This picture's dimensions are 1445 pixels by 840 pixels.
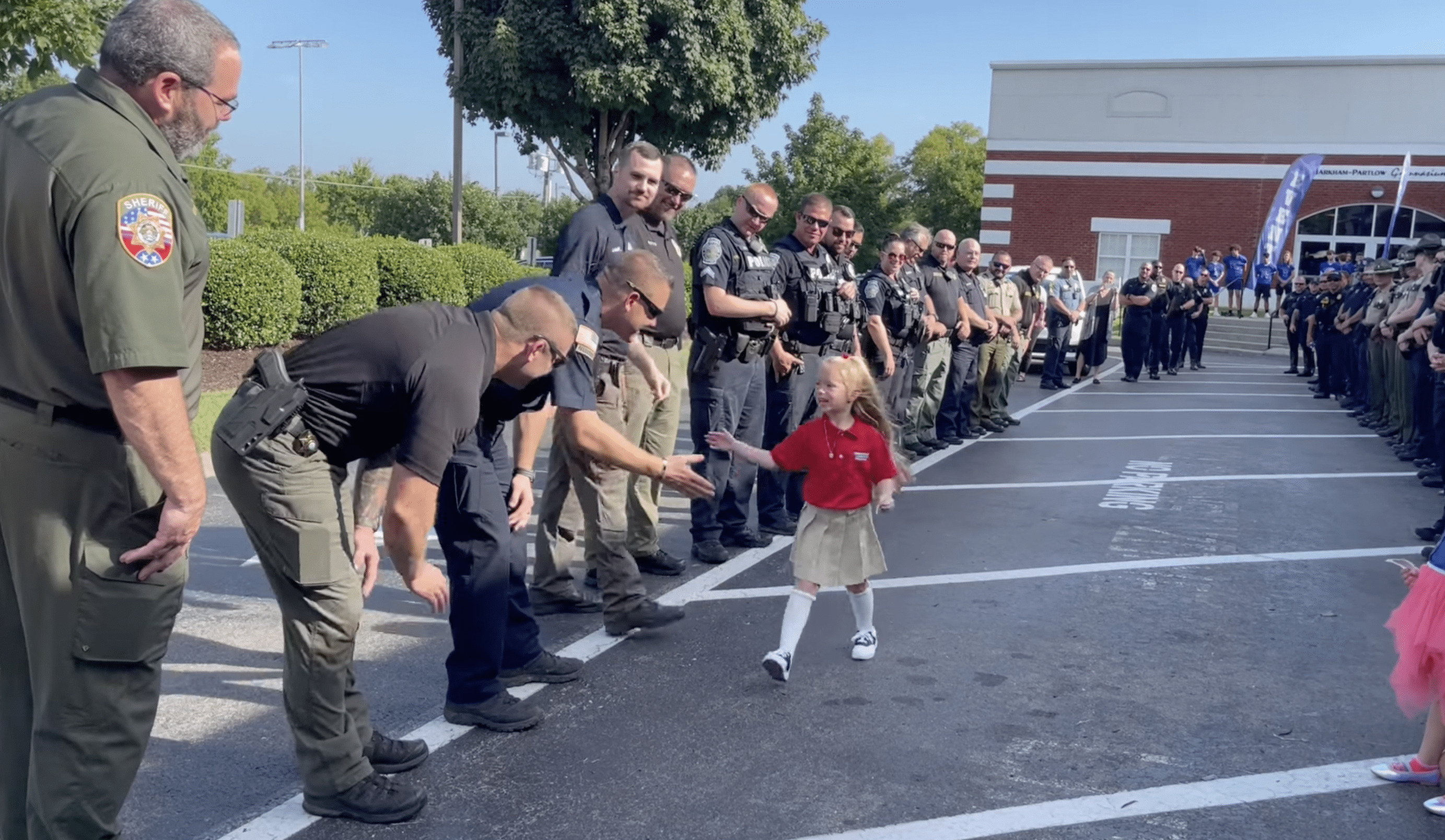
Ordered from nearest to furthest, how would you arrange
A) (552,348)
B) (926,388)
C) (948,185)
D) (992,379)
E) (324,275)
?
(552,348)
(926,388)
(992,379)
(324,275)
(948,185)

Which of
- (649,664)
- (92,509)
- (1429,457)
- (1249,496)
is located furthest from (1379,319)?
(92,509)

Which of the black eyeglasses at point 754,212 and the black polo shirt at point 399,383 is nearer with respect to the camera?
the black polo shirt at point 399,383

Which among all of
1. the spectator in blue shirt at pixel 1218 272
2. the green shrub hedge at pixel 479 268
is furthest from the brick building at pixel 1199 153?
the green shrub hedge at pixel 479 268

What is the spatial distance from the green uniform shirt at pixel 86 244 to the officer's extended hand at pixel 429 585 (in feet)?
3.05

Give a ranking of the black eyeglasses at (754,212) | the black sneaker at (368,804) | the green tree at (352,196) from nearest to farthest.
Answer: the black sneaker at (368,804) → the black eyeglasses at (754,212) → the green tree at (352,196)

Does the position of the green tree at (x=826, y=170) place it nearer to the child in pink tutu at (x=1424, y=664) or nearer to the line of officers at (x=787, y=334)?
the line of officers at (x=787, y=334)

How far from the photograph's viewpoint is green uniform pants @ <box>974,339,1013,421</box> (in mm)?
13188

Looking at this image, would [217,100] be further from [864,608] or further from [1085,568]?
[1085,568]

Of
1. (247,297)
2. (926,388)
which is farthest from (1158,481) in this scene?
(247,297)

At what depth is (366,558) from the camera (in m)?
3.79

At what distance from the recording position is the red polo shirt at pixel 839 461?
5.24 meters

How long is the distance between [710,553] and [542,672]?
7.23ft

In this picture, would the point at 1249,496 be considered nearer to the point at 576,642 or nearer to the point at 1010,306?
the point at 1010,306

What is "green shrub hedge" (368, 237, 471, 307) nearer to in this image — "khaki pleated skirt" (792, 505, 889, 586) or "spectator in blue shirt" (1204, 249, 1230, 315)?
"khaki pleated skirt" (792, 505, 889, 586)
